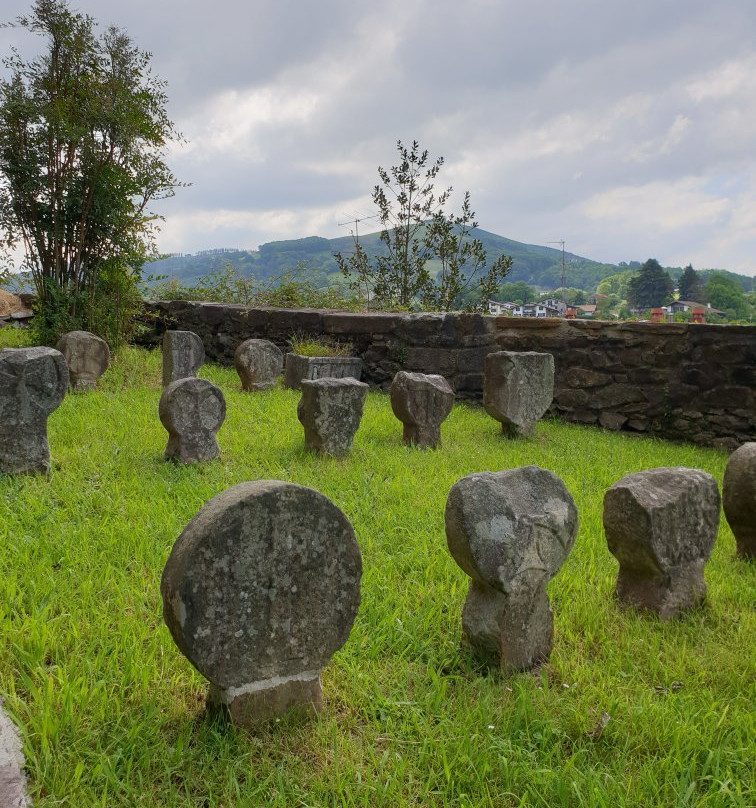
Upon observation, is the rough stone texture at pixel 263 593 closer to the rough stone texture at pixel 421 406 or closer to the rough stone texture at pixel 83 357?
the rough stone texture at pixel 421 406

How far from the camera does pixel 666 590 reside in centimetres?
316

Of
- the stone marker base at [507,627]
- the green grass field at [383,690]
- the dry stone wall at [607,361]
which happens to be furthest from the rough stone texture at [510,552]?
the dry stone wall at [607,361]

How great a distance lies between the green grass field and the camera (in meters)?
1.99

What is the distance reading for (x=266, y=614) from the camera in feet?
7.32

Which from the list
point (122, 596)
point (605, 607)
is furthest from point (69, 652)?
point (605, 607)

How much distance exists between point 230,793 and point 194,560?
673 millimetres

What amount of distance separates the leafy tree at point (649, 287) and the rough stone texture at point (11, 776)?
2215 cm

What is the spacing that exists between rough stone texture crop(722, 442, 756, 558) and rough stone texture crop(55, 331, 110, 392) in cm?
677

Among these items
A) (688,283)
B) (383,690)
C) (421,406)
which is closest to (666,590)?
(383,690)

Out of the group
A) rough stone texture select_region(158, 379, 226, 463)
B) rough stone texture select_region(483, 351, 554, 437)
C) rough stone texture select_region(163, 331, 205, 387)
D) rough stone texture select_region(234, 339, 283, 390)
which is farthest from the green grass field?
rough stone texture select_region(234, 339, 283, 390)

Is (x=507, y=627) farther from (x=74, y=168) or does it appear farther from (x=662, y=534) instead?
(x=74, y=168)

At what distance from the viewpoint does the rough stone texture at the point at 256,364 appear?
28.4 ft

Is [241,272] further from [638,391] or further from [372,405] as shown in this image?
[638,391]

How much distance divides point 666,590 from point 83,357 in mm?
6874
